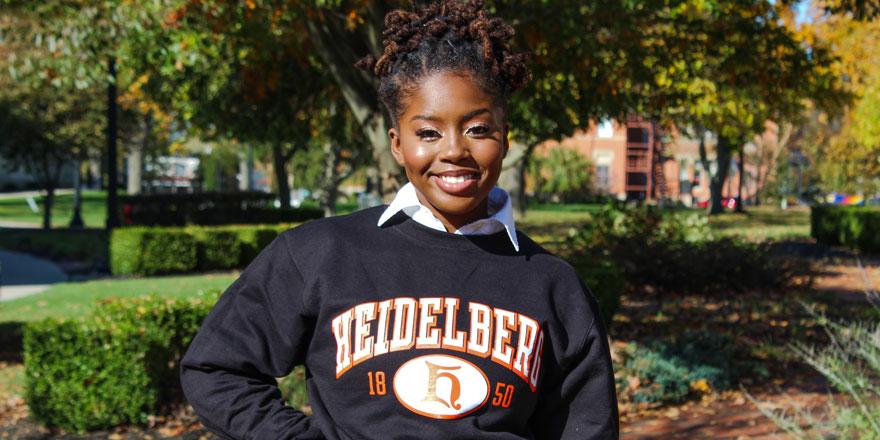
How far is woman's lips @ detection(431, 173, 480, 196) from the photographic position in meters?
1.96

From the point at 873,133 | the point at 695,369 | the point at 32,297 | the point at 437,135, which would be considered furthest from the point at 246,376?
the point at 873,133

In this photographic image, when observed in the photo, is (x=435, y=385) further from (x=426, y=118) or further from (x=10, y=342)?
(x=10, y=342)

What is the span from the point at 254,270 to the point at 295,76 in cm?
916

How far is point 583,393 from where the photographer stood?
1.96 m

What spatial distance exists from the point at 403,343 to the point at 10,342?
30.6ft

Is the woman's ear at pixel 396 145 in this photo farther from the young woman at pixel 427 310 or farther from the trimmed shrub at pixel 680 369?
the trimmed shrub at pixel 680 369

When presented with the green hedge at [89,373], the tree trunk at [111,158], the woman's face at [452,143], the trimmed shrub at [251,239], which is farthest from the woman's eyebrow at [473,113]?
the trimmed shrub at [251,239]

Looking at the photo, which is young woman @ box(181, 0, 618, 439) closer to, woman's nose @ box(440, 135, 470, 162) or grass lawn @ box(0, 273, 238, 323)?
woman's nose @ box(440, 135, 470, 162)

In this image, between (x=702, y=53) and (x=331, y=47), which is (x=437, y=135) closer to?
(x=331, y=47)

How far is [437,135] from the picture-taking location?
196 cm

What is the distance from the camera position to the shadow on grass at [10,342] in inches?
363

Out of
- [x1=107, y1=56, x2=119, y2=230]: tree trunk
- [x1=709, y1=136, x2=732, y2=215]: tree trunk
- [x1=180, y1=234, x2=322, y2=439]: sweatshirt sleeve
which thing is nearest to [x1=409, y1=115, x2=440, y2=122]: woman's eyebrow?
[x1=180, y1=234, x2=322, y2=439]: sweatshirt sleeve

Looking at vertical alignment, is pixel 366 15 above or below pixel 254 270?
above

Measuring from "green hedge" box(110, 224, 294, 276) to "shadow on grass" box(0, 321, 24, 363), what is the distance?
247 inches
